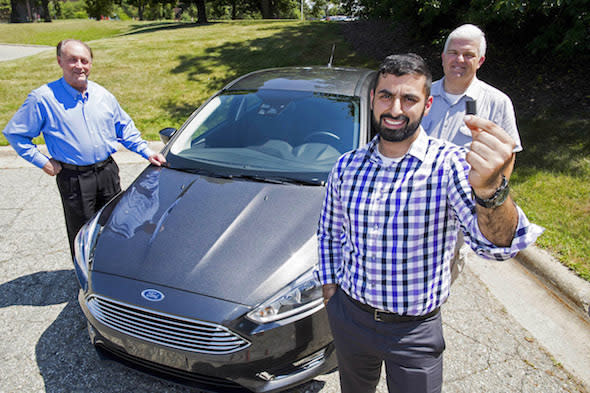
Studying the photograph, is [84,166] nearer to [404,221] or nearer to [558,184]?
[404,221]

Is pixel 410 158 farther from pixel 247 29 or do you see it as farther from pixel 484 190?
pixel 247 29

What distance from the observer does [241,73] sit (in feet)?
34.9

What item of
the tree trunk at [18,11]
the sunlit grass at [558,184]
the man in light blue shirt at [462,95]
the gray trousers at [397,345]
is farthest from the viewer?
the tree trunk at [18,11]

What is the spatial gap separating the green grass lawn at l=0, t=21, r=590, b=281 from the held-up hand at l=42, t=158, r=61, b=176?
401 centimetres

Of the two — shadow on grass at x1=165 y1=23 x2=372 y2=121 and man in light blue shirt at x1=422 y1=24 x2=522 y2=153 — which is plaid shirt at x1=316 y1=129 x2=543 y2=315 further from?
shadow on grass at x1=165 y1=23 x2=372 y2=121

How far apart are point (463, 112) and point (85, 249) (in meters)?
2.45

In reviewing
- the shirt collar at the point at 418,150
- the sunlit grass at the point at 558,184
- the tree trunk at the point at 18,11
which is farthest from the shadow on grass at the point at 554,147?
the tree trunk at the point at 18,11

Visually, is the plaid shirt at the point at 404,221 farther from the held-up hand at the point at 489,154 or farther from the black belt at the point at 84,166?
the black belt at the point at 84,166

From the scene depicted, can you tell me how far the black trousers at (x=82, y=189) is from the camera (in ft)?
10.0

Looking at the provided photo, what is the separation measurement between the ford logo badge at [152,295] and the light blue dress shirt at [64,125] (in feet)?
4.57

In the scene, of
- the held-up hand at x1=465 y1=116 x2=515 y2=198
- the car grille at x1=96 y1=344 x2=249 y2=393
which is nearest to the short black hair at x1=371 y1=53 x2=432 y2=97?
the held-up hand at x1=465 y1=116 x2=515 y2=198

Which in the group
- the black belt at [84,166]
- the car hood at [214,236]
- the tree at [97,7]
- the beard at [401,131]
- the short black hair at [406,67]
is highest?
the tree at [97,7]

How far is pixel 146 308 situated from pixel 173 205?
80 centimetres

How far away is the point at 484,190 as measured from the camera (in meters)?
1.15
